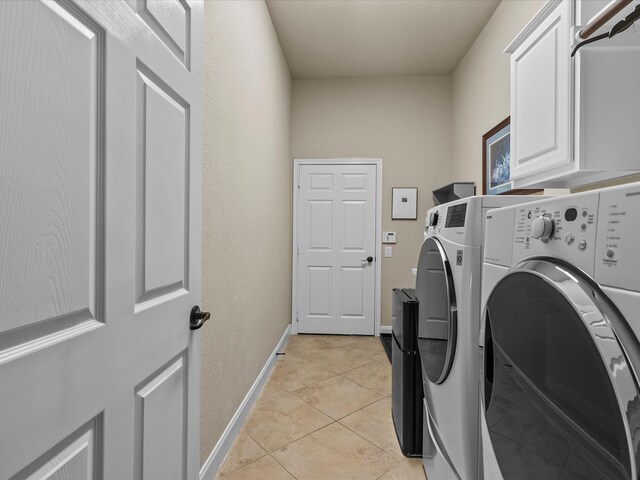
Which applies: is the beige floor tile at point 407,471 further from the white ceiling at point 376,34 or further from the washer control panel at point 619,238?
the white ceiling at point 376,34

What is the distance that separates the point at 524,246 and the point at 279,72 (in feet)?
10.1

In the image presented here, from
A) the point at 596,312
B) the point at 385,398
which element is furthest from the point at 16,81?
the point at 385,398

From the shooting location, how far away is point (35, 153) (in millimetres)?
507

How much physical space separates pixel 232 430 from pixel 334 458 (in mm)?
562

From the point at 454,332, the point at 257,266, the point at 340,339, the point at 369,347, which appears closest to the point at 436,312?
the point at 454,332

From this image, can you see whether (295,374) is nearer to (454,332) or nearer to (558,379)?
(454,332)

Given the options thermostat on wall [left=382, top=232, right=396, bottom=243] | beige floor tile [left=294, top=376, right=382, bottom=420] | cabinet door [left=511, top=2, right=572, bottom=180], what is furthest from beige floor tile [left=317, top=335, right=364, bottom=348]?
cabinet door [left=511, top=2, right=572, bottom=180]

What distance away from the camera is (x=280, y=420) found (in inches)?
80.4

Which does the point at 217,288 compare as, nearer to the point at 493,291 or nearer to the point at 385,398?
the point at 493,291

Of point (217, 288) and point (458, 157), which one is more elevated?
point (458, 157)

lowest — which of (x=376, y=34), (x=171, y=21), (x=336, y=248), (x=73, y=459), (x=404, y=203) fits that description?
(x=73, y=459)

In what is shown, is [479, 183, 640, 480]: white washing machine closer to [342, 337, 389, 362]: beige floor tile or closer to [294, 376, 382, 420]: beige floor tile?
[294, 376, 382, 420]: beige floor tile

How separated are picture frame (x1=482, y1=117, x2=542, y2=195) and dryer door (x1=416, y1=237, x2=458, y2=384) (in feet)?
3.95

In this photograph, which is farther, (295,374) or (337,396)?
(295,374)
